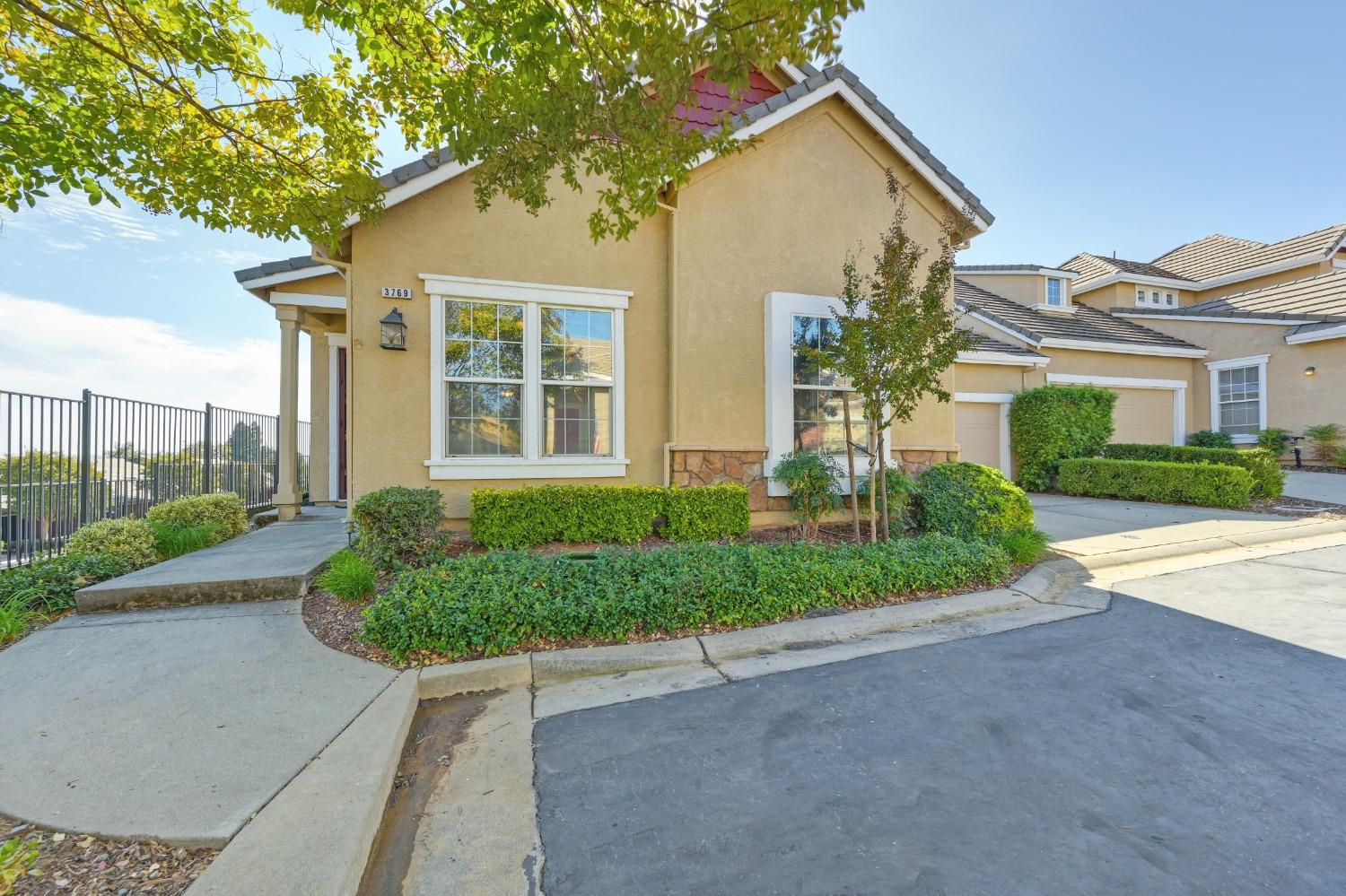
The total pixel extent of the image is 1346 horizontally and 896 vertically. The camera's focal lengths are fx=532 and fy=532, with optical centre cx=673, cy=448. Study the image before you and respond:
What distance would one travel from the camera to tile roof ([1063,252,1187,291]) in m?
18.5

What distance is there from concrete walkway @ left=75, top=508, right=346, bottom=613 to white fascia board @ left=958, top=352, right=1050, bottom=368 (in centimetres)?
1269

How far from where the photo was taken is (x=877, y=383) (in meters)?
5.71

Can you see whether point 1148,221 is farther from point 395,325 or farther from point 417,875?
point 417,875

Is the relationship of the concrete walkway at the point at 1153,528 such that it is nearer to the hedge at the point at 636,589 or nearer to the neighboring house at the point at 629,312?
the neighboring house at the point at 629,312

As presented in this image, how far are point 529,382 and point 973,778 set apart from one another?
5.36 m

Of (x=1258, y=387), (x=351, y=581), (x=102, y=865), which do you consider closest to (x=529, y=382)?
(x=351, y=581)

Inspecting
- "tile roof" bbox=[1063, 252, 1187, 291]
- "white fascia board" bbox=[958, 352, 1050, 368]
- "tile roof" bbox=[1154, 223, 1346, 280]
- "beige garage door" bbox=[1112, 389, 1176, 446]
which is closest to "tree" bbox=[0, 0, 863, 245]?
"white fascia board" bbox=[958, 352, 1050, 368]

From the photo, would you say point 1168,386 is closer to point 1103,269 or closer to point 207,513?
point 1103,269

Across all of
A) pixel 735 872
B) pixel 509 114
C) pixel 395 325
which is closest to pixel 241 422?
pixel 395 325

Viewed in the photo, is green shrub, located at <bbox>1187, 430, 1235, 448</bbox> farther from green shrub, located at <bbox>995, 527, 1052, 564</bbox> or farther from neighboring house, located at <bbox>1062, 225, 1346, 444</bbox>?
green shrub, located at <bbox>995, 527, 1052, 564</bbox>

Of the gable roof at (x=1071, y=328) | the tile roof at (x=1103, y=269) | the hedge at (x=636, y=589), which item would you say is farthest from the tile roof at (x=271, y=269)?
the tile roof at (x=1103, y=269)

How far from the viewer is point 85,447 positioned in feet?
20.1

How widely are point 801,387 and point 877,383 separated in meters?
1.41

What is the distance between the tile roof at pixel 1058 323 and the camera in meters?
13.7
